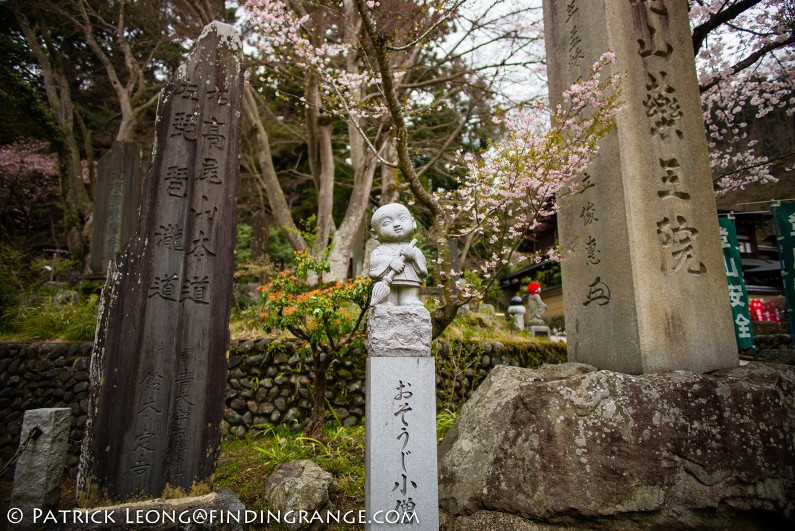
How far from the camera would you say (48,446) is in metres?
3.52

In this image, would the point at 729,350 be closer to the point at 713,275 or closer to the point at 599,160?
the point at 713,275

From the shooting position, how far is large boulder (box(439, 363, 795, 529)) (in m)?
3.41

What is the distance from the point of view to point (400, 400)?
344 cm

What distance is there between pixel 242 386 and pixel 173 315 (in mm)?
3183

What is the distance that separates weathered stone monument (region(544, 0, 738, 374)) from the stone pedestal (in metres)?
2.01

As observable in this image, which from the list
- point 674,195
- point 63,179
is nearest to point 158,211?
point 674,195

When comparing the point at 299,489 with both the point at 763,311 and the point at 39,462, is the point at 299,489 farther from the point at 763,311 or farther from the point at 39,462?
the point at 763,311

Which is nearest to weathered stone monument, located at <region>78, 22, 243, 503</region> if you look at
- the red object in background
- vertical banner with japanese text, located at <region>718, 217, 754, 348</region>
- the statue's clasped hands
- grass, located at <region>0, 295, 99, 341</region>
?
the statue's clasped hands

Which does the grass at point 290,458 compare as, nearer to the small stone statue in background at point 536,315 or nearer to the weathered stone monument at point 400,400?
the weathered stone monument at point 400,400

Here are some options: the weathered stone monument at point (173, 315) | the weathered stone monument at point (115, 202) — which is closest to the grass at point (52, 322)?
the weathered stone monument at point (115, 202)

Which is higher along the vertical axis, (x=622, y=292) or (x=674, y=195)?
(x=674, y=195)

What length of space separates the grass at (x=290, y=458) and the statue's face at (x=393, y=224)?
275cm

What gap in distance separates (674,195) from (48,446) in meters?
6.28

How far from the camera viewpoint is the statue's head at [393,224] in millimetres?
3795
